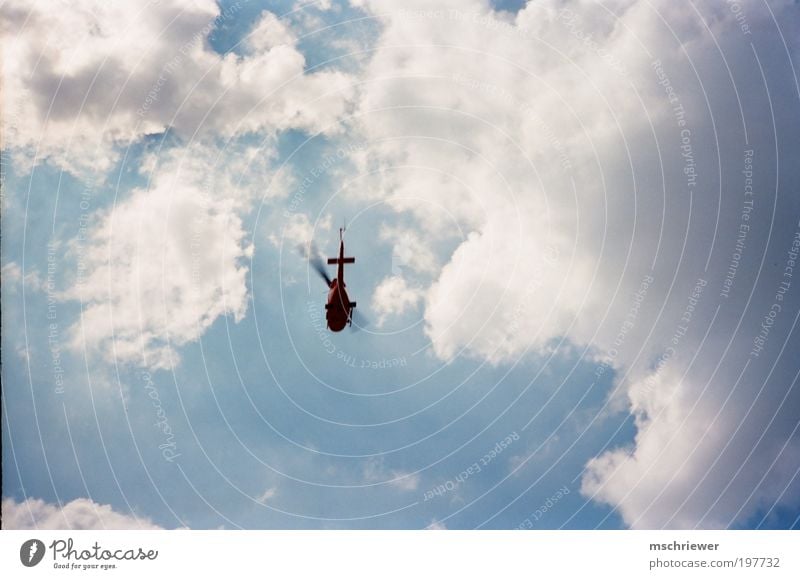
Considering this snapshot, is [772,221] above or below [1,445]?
above
